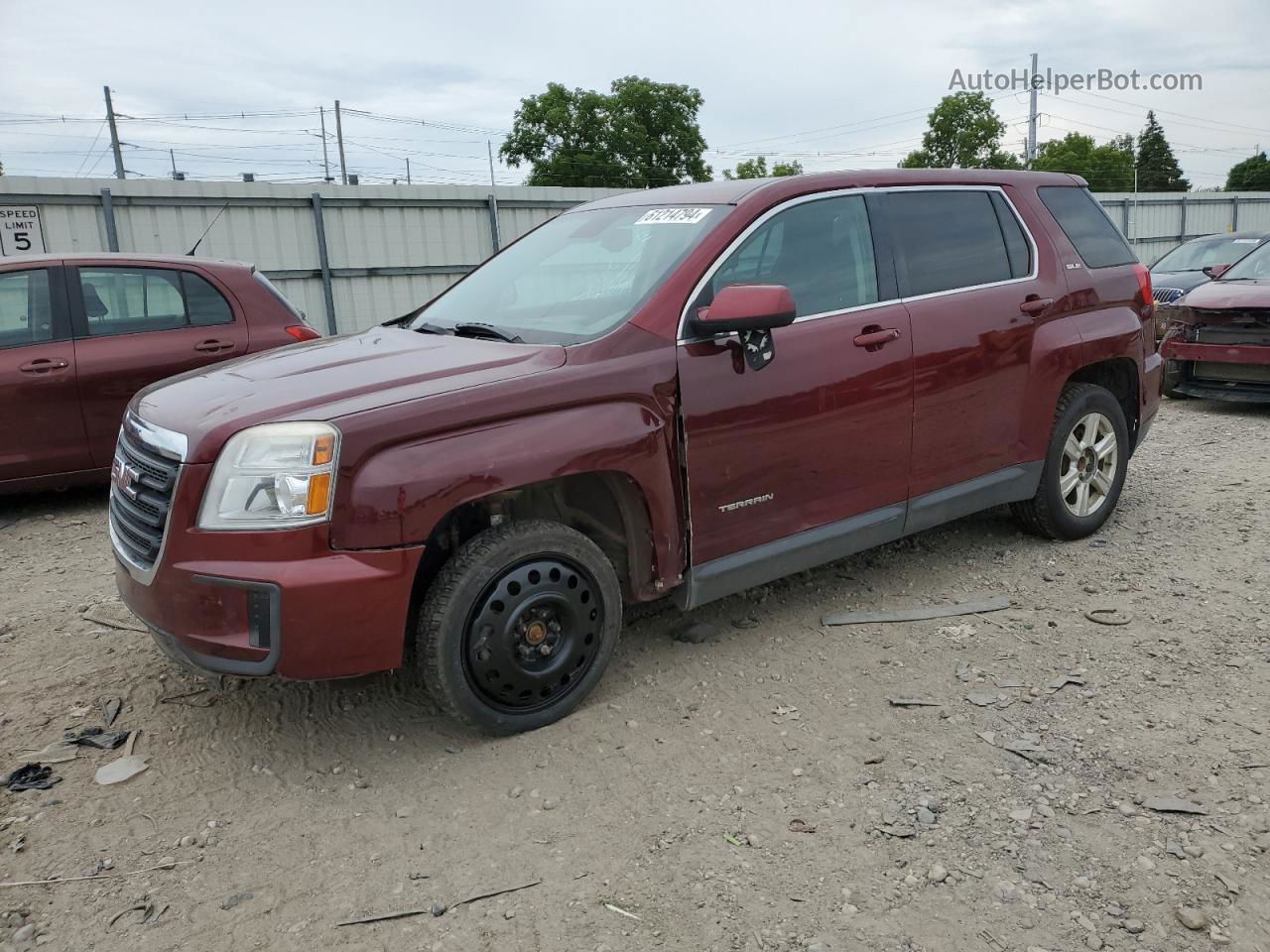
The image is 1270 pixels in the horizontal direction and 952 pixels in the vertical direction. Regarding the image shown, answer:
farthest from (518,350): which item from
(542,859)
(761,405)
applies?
(542,859)

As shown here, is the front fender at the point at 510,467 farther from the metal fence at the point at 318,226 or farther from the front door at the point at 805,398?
the metal fence at the point at 318,226

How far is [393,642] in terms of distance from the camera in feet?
9.73

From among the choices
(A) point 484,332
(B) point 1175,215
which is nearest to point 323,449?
(A) point 484,332

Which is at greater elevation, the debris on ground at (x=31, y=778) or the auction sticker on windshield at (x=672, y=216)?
the auction sticker on windshield at (x=672, y=216)

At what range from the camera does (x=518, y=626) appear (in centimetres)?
316

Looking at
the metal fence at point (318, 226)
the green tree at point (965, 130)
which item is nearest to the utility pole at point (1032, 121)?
the green tree at point (965, 130)

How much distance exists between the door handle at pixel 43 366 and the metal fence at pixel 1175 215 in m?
23.1

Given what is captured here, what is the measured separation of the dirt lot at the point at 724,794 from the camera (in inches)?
95.3

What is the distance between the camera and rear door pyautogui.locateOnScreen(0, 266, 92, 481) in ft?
19.6

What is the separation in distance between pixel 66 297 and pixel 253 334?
113cm

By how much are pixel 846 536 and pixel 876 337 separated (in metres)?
0.82

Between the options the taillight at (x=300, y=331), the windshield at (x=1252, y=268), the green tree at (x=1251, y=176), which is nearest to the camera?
the taillight at (x=300, y=331)

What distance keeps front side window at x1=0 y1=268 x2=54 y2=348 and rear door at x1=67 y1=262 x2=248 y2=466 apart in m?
0.16

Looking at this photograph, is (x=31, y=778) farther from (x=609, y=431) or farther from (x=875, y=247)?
(x=875, y=247)
